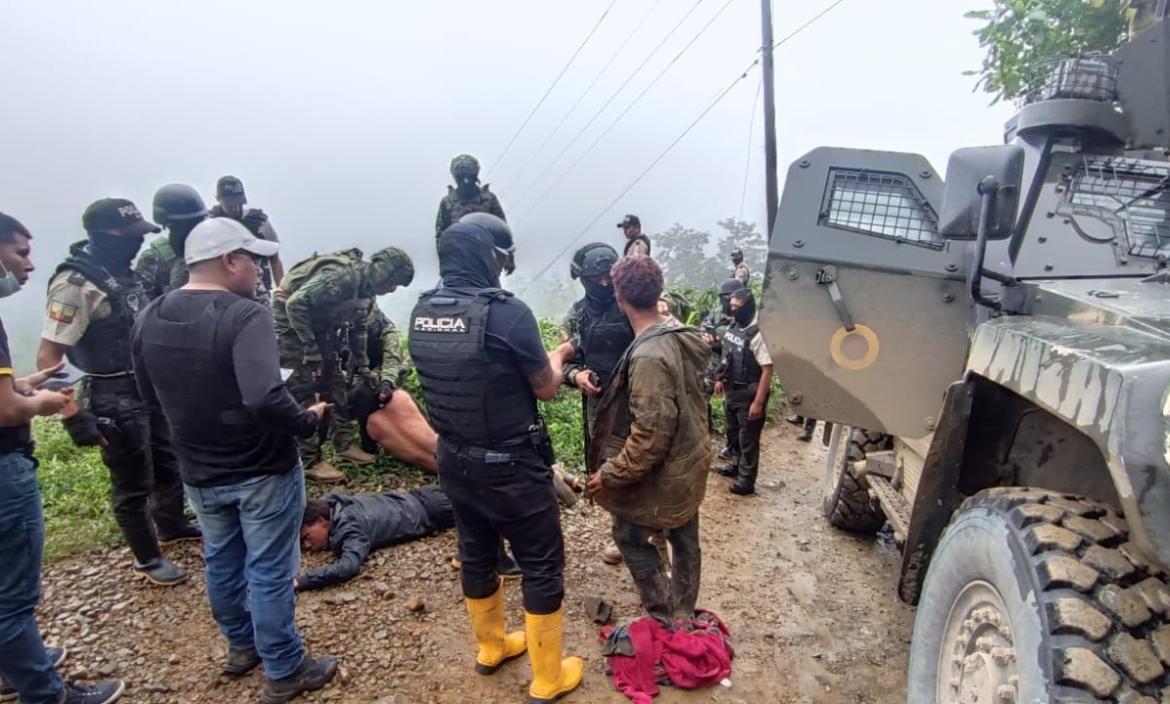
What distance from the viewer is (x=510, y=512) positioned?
102 inches

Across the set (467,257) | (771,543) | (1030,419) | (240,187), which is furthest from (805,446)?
(240,187)

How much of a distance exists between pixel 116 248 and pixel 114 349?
0.54 meters

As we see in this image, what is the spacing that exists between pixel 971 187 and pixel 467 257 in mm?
1775

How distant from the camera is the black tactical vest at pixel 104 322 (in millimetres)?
3391

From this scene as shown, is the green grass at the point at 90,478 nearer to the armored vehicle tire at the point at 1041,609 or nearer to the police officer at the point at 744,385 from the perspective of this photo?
the police officer at the point at 744,385

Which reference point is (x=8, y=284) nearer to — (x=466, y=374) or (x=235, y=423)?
(x=235, y=423)

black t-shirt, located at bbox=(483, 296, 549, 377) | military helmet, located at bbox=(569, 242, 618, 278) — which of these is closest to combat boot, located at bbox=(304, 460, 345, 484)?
military helmet, located at bbox=(569, 242, 618, 278)

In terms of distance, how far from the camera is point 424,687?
114 inches

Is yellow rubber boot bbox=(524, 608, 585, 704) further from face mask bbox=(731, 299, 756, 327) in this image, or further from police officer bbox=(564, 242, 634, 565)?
face mask bbox=(731, 299, 756, 327)

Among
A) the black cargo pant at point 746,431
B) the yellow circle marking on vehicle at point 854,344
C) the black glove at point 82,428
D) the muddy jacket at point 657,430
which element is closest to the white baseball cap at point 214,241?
the black glove at point 82,428

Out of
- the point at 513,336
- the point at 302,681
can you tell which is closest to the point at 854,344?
the point at 513,336

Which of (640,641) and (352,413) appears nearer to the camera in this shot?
(640,641)

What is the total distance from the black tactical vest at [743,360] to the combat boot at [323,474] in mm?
3155

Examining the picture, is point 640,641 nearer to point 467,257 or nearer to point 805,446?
point 467,257
